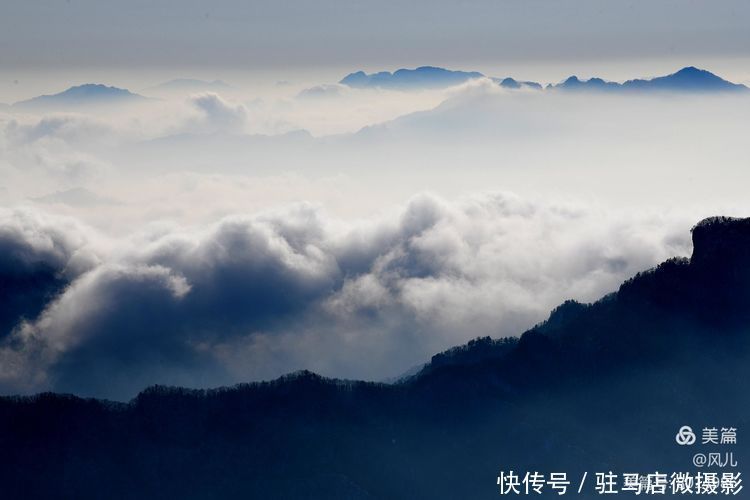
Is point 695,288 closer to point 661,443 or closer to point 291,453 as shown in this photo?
point 661,443

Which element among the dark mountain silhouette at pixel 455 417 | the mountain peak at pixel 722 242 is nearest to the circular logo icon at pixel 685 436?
the dark mountain silhouette at pixel 455 417

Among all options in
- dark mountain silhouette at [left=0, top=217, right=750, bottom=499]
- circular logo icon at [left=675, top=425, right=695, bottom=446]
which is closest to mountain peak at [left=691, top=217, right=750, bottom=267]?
dark mountain silhouette at [left=0, top=217, right=750, bottom=499]

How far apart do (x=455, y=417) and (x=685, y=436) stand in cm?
4095

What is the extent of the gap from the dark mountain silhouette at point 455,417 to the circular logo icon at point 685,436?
1.65 m

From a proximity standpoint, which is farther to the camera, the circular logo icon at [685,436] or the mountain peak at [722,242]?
the mountain peak at [722,242]

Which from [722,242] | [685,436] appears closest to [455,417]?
[685,436]

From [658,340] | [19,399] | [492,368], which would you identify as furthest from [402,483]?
[19,399]

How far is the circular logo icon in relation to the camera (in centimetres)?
13150

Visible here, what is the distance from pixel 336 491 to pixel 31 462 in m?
58.6

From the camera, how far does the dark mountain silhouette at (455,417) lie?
14125 centimetres

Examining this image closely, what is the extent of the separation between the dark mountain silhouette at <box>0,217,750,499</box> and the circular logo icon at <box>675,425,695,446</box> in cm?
165

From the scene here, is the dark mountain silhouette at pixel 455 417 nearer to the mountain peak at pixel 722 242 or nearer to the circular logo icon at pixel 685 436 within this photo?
the mountain peak at pixel 722 242

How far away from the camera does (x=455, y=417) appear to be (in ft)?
502

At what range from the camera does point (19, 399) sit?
161 m
